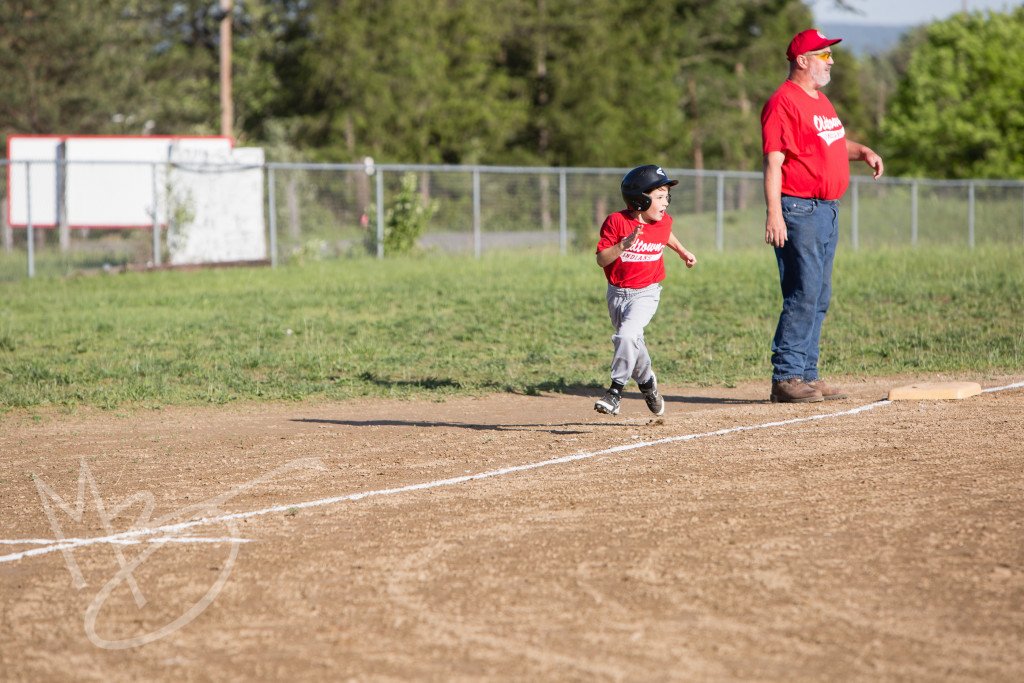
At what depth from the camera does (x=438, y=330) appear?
1170cm

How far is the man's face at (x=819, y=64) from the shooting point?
7105 mm

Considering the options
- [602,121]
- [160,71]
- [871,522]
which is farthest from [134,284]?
[160,71]

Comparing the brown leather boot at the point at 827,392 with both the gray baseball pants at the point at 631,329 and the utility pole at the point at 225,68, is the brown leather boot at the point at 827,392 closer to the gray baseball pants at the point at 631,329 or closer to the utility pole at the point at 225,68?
the gray baseball pants at the point at 631,329

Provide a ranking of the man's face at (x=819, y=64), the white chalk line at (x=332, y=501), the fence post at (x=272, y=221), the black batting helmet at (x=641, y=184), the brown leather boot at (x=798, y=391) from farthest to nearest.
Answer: the fence post at (x=272, y=221) → the brown leather boot at (x=798, y=391) → the man's face at (x=819, y=64) → the black batting helmet at (x=641, y=184) → the white chalk line at (x=332, y=501)

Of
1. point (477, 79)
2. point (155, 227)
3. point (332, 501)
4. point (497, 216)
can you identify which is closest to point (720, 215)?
point (497, 216)

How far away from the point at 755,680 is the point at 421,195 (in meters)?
18.9

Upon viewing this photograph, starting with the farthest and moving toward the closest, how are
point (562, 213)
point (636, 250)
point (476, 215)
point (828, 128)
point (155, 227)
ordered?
point (562, 213)
point (476, 215)
point (155, 227)
point (828, 128)
point (636, 250)

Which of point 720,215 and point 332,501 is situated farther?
point 720,215

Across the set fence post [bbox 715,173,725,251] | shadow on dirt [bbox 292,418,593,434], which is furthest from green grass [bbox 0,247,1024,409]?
fence post [bbox 715,173,725,251]

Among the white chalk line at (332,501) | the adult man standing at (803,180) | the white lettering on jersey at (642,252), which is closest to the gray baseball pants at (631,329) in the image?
the white lettering on jersey at (642,252)

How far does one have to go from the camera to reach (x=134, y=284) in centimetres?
1638

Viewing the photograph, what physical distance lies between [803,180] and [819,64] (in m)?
0.83

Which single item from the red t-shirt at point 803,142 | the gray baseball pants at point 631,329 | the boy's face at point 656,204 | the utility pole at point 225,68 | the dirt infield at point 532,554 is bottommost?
the dirt infield at point 532,554

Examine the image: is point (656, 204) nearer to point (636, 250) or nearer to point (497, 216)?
point (636, 250)
